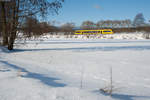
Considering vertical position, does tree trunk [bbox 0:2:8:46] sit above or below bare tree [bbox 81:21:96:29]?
below

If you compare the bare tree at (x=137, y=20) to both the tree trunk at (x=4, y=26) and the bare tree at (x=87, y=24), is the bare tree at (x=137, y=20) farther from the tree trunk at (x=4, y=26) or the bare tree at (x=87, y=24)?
the tree trunk at (x=4, y=26)

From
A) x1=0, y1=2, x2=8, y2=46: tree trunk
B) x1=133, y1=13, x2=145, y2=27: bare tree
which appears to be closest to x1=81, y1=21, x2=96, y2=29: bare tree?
x1=133, y1=13, x2=145, y2=27: bare tree

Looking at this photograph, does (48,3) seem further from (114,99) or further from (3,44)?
(114,99)

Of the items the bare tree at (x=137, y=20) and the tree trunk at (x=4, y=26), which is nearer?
the tree trunk at (x=4, y=26)

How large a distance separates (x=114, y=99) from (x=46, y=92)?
905 mm

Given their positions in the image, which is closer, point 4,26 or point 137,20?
point 4,26

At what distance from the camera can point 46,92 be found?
1817mm

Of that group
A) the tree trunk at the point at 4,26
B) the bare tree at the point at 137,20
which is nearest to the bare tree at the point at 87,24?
the bare tree at the point at 137,20

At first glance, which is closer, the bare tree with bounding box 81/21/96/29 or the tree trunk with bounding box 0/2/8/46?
the tree trunk with bounding box 0/2/8/46

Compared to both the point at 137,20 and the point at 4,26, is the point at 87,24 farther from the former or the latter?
the point at 4,26

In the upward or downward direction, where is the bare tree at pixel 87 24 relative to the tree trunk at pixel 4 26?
upward

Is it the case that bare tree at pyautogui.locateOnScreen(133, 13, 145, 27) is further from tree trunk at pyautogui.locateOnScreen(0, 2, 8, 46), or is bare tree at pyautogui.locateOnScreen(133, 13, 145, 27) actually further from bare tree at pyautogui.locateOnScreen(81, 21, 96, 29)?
tree trunk at pyautogui.locateOnScreen(0, 2, 8, 46)

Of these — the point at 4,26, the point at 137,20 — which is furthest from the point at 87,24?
the point at 4,26

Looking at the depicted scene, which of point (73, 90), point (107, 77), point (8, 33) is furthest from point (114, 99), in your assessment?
point (8, 33)
